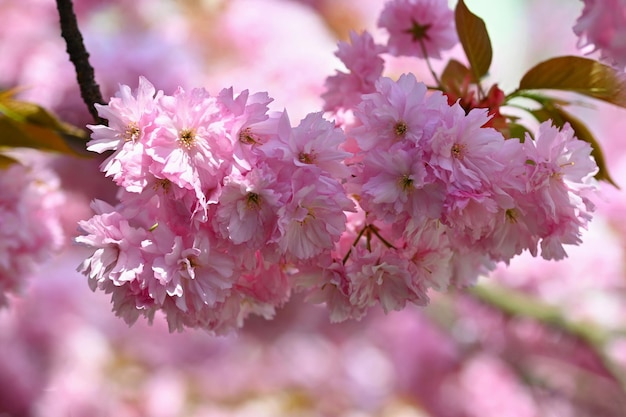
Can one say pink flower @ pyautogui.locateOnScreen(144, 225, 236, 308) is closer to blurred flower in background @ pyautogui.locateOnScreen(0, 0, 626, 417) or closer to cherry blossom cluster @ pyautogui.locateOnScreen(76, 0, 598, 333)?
cherry blossom cluster @ pyautogui.locateOnScreen(76, 0, 598, 333)

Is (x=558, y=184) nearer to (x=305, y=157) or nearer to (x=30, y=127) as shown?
(x=305, y=157)

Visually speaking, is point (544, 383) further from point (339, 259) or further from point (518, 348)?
point (339, 259)

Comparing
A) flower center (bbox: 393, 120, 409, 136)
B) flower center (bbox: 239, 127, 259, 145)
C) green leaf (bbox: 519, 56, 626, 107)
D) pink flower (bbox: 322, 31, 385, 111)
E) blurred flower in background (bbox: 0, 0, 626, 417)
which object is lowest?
blurred flower in background (bbox: 0, 0, 626, 417)

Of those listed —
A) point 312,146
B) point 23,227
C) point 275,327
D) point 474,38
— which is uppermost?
point 474,38

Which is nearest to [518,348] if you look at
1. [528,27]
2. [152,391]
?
[152,391]

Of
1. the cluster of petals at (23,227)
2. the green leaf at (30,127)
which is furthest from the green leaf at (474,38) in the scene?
the cluster of petals at (23,227)

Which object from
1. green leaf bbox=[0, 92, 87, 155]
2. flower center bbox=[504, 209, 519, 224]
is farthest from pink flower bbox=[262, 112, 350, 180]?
green leaf bbox=[0, 92, 87, 155]

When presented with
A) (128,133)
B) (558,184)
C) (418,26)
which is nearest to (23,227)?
(128,133)
